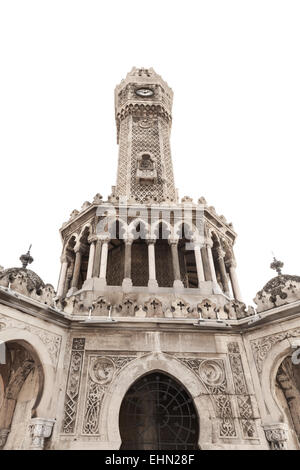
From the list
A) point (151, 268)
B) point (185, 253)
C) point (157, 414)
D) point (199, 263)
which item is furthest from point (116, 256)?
point (157, 414)

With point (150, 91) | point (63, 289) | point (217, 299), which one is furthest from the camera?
point (150, 91)

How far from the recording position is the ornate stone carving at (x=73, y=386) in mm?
6733

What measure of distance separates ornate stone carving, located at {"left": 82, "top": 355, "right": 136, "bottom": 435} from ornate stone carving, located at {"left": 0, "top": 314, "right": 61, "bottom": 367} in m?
0.91

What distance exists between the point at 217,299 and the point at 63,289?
22.0 feet

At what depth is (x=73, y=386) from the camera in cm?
726

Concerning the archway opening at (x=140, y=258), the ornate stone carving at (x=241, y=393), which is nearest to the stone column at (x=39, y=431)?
the ornate stone carving at (x=241, y=393)

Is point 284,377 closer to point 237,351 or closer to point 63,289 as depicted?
point 237,351

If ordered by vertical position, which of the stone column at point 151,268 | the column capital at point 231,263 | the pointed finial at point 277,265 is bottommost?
the pointed finial at point 277,265

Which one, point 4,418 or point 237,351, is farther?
point 237,351

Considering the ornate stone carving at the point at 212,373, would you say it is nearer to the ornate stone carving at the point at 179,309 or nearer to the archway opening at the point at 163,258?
the ornate stone carving at the point at 179,309

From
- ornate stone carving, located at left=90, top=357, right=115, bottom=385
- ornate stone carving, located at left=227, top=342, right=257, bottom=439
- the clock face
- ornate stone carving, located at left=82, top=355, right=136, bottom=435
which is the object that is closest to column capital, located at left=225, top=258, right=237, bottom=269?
ornate stone carving, located at left=227, top=342, right=257, bottom=439

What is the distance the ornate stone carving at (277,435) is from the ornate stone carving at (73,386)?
4.47 m
